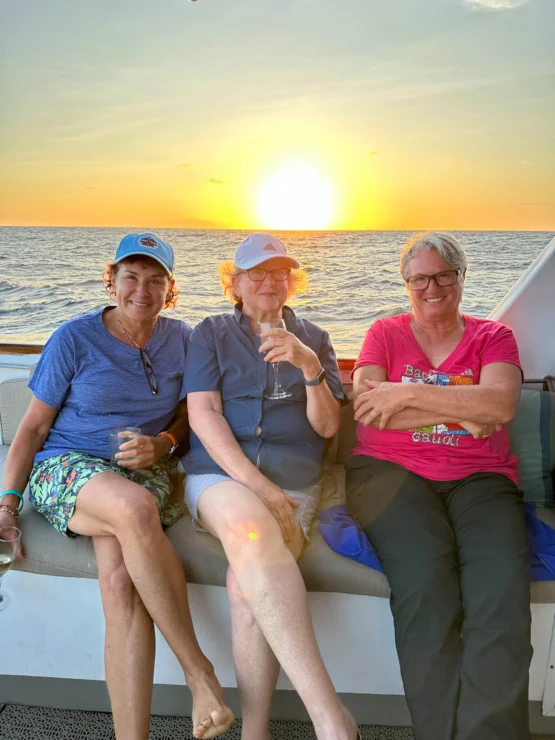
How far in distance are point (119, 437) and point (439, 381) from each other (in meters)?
1.07

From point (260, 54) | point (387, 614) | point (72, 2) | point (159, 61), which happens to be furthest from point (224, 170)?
point (387, 614)

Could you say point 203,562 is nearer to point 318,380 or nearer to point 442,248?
point 318,380

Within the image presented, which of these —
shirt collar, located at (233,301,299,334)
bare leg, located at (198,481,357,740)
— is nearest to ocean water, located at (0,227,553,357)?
shirt collar, located at (233,301,299,334)

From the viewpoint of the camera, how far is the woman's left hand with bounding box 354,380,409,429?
5.62 ft

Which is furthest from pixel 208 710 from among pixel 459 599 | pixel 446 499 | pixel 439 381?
pixel 439 381

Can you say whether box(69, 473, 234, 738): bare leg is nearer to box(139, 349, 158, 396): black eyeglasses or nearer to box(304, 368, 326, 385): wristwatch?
box(139, 349, 158, 396): black eyeglasses

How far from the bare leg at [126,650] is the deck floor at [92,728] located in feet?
1.22

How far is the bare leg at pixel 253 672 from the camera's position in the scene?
51.3 inches

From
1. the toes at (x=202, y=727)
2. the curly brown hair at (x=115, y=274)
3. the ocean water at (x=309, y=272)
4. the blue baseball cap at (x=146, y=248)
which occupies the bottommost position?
the toes at (x=202, y=727)

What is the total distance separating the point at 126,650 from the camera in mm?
1296

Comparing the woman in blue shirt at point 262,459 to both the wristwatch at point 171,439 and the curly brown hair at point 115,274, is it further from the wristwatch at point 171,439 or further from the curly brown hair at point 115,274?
the curly brown hair at point 115,274

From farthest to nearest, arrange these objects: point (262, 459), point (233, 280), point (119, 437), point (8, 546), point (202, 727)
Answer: point (233, 280) → point (262, 459) → point (119, 437) → point (8, 546) → point (202, 727)

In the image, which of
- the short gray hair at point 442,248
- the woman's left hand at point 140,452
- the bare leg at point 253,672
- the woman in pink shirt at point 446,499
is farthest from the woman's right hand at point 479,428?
the woman's left hand at point 140,452

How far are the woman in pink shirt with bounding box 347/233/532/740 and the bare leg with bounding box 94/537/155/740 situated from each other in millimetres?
626
